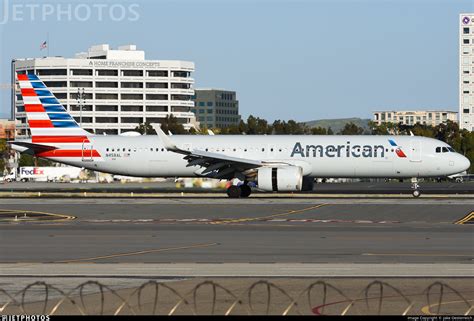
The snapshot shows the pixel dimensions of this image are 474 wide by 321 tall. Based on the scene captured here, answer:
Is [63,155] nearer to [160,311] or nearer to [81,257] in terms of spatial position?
[81,257]

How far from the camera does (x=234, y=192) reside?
59.9m

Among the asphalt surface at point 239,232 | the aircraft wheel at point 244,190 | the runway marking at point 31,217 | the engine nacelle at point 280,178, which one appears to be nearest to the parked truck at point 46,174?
the aircraft wheel at point 244,190

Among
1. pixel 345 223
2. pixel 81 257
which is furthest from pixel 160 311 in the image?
pixel 345 223

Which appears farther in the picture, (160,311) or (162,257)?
(162,257)

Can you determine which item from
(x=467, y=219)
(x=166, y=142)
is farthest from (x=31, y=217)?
(x=467, y=219)

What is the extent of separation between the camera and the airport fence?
17.6 metres

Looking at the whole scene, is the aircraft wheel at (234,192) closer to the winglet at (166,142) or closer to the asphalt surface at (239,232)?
the winglet at (166,142)

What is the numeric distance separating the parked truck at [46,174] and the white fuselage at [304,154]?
21149 mm

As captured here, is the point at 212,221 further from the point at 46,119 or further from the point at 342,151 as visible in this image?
the point at 46,119

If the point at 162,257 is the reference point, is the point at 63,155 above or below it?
above

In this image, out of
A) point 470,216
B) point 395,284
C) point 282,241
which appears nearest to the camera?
point 395,284

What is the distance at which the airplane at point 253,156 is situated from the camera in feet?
192

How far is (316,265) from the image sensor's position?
25109 mm

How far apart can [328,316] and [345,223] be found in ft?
74.6
